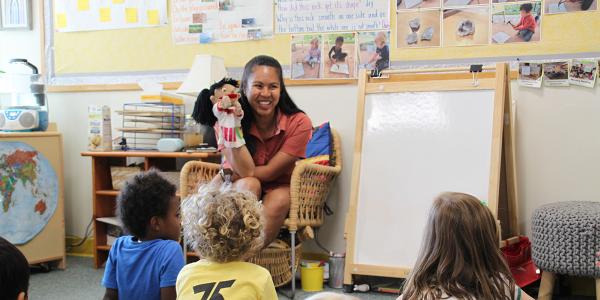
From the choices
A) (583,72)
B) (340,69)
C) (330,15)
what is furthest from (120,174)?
(583,72)

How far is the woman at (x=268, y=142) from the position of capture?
5.96 feet

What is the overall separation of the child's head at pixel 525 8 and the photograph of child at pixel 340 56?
829mm

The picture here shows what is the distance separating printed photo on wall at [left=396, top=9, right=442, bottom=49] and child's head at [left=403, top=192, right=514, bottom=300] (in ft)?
5.06

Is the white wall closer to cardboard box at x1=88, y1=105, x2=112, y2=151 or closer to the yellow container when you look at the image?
the yellow container

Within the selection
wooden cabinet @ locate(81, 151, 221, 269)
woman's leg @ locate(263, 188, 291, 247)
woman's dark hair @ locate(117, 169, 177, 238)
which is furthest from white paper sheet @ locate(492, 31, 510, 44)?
woman's dark hair @ locate(117, 169, 177, 238)

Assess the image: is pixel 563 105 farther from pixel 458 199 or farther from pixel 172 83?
pixel 172 83

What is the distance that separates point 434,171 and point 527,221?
64 cm

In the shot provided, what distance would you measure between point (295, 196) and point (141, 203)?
2.62 feet

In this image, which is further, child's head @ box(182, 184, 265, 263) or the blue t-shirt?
the blue t-shirt

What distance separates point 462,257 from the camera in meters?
0.90

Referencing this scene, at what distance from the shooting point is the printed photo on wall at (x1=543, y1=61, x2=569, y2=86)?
6.84 ft

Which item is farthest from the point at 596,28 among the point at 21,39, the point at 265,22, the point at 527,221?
the point at 21,39

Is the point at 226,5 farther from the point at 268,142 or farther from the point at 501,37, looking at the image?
the point at 501,37

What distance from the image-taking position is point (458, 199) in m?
0.92
